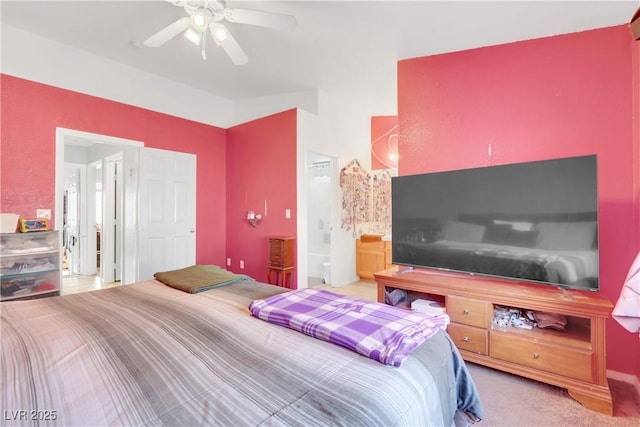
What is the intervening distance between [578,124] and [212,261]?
4.50 metres

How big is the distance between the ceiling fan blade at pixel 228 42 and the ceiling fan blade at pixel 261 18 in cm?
10

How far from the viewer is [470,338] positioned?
6.70 ft

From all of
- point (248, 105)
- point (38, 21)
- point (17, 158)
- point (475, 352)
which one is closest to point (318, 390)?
point (475, 352)

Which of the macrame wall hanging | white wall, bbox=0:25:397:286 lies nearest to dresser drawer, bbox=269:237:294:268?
white wall, bbox=0:25:397:286

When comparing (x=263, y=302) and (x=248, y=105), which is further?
(x=248, y=105)

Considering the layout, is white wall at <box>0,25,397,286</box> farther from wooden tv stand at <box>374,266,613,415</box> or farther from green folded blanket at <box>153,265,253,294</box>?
wooden tv stand at <box>374,266,613,415</box>

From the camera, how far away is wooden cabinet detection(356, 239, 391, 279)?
178 inches

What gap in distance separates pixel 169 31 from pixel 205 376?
2.40m

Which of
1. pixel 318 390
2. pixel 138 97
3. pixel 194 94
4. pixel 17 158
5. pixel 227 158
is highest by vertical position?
pixel 194 94

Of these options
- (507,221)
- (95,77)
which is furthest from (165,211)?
(507,221)

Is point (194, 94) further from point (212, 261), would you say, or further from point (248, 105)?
point (212, 261)

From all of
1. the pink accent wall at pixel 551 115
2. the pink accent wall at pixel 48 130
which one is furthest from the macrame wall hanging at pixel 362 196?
the pink accent wall at pixel 48 130

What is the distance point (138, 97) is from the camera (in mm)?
3695

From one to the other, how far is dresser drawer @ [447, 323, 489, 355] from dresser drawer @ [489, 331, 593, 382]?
1.4 inches
